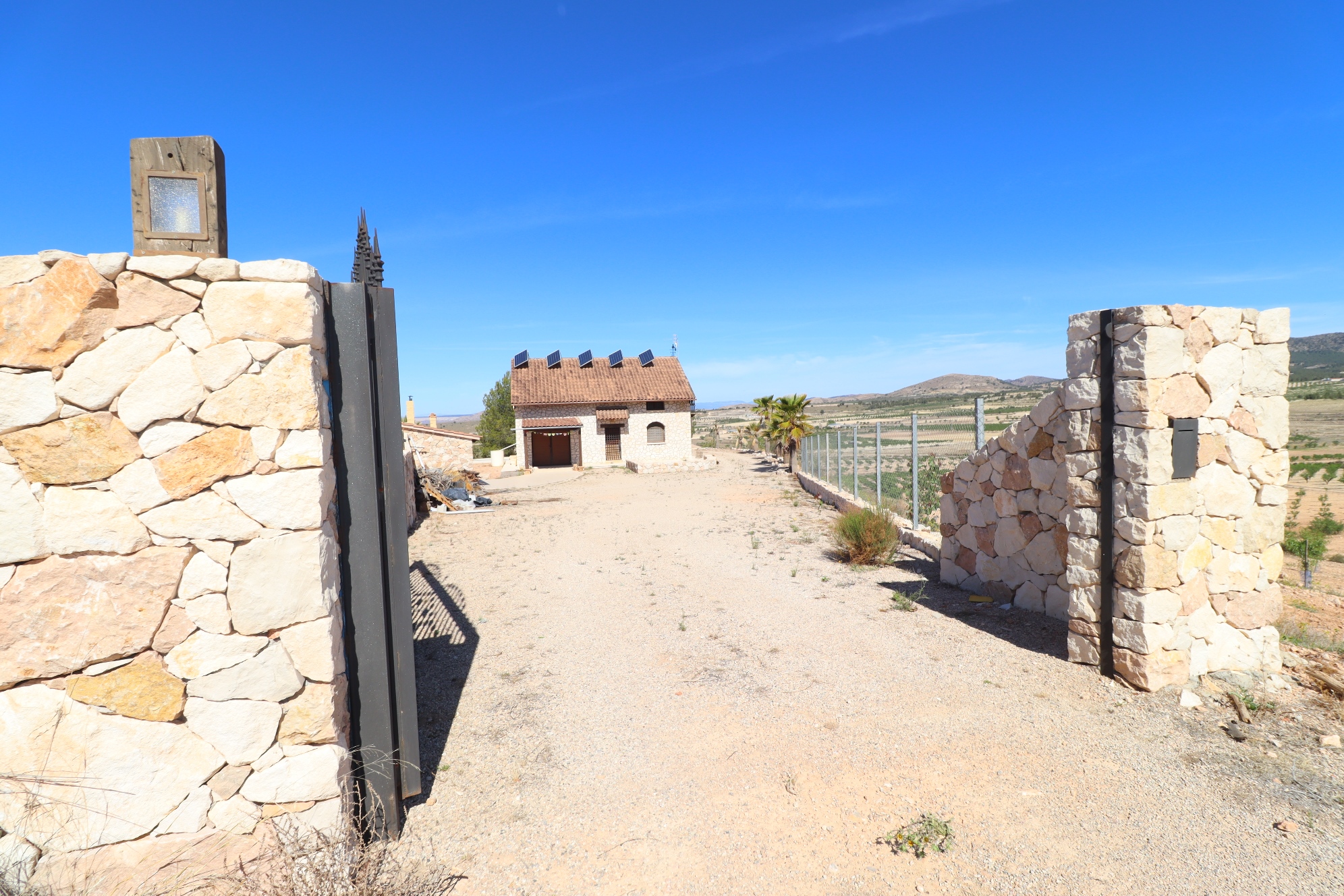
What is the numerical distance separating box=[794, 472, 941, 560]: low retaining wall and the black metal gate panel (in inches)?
300

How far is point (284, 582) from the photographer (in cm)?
303

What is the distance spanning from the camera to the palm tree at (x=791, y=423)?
24.3 metres

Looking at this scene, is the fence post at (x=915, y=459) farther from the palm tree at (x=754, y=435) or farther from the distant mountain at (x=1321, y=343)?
the distant mountain at (x=1321, y=343)

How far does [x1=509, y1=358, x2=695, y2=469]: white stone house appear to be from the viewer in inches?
1212

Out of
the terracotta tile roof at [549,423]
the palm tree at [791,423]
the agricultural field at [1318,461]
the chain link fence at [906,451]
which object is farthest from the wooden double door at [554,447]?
the agricultural field at [1318,461]

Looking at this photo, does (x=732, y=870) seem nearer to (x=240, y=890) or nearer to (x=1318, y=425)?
(x=240, y=890)

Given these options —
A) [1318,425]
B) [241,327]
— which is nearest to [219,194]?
[241,327]

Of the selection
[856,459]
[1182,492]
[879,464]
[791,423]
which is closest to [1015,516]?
[1182,492]

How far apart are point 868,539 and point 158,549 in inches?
315

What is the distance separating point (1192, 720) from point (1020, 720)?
1122 mm

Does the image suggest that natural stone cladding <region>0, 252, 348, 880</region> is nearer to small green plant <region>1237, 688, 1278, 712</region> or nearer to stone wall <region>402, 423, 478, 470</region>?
small green plant <region>1237, 688, 1278, 712</region>

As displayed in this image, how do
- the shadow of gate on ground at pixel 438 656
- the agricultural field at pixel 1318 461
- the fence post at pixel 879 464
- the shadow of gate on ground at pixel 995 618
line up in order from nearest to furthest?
1. the shadow of gate on ground at pixel 438 656
2. the shadow of gate on ground at pixel 995 618
3. the fence post at pixel 879 464
4. the agricultural field at pixel 1318 461

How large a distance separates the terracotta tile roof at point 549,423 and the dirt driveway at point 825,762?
23.2 meters

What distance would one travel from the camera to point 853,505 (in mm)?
12977
